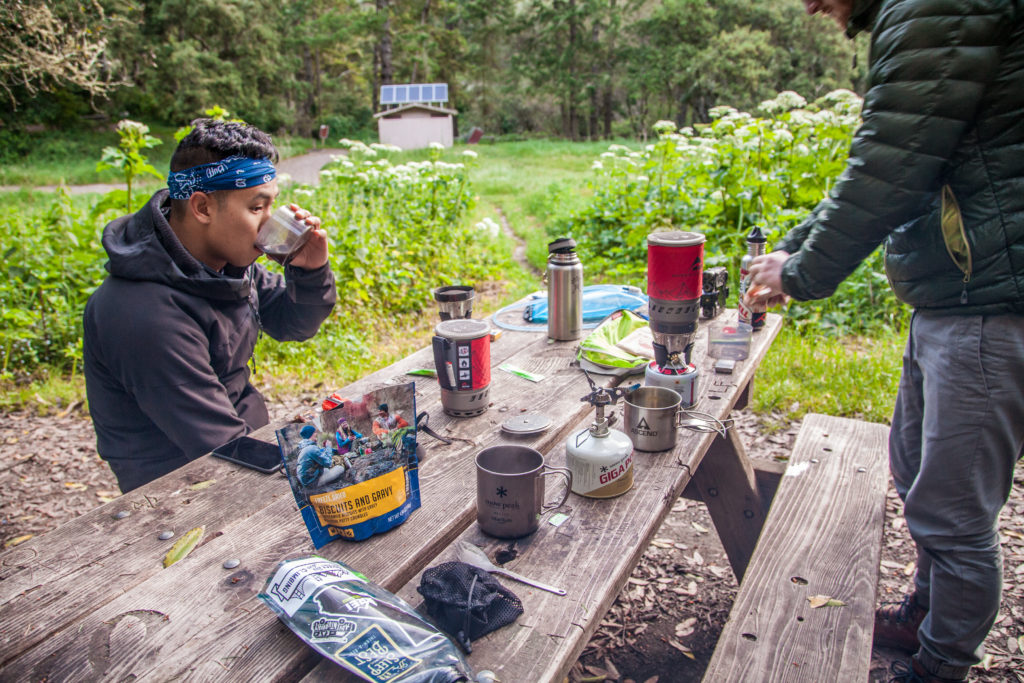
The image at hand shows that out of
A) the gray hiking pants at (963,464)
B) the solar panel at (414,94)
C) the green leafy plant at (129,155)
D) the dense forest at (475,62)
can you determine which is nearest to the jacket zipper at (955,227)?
the gray hiking pants at (963,464)

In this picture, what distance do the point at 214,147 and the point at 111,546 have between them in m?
1.24

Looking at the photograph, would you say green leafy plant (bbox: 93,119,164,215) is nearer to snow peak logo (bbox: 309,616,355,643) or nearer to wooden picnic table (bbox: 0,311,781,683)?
wooden picnic table (bbox: 0,311,781,683)

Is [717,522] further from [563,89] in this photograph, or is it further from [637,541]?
[563,89]

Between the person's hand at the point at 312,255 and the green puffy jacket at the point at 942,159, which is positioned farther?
the person's hand at the point at 312,255

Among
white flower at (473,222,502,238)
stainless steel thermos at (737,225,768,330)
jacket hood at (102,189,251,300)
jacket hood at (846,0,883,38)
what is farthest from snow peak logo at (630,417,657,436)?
white flower at (473,222,502,238)

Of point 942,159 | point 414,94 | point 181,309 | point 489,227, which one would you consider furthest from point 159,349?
point 414,94

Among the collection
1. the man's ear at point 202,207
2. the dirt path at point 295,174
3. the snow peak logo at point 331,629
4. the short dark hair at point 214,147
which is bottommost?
the dirt path at point 295,174

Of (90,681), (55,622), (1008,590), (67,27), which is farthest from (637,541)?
(67,27)

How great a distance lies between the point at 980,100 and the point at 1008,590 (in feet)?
6.24

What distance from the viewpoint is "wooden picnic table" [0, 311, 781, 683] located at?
1.10 m

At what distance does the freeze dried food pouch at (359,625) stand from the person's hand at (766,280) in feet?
4.46

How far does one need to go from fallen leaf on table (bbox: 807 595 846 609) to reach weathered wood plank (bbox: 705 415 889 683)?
0.5 inches

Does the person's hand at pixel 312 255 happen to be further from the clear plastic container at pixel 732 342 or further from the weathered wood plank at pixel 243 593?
the clear plastic container at pixel 732 342

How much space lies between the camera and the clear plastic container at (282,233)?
1974 mm
